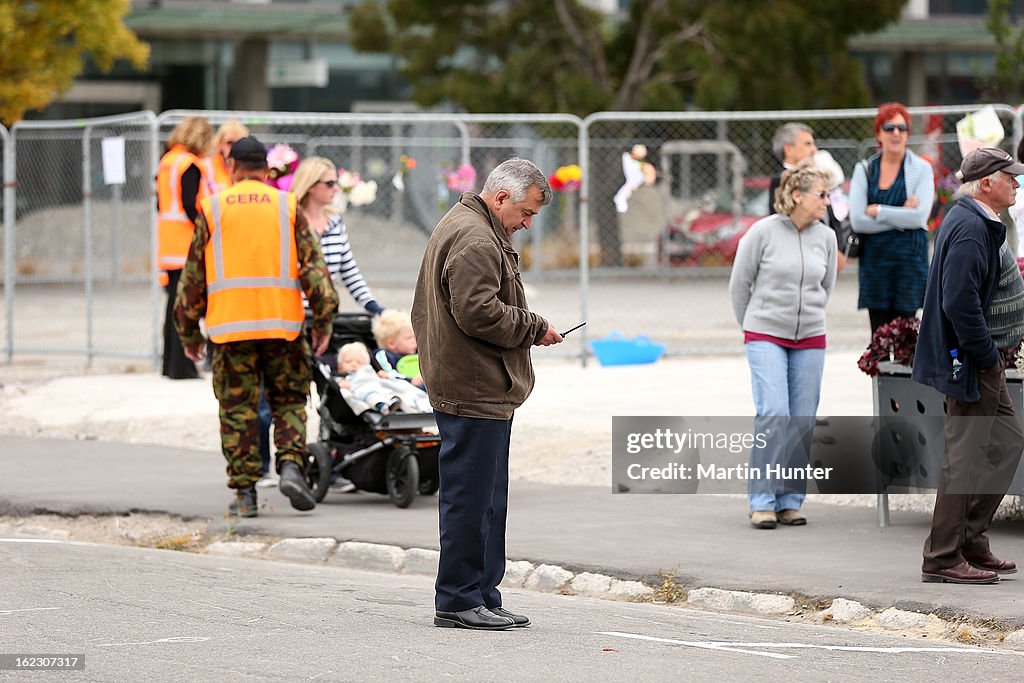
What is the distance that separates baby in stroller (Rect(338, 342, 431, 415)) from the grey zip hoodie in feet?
6.80

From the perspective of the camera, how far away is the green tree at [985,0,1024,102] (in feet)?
117

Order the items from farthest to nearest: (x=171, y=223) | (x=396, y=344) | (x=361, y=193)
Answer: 1. (x=361, y=193)
2. (x=171, y=223)
3. (x=396, y=344)

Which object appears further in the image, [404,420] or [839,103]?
[839,103]

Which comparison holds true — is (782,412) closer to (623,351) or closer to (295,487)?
(295,487)

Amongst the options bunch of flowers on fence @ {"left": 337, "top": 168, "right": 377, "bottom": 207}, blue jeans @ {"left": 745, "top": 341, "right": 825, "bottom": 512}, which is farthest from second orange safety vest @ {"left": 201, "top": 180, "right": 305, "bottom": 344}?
bunch of flowers on fence @ {"left": 337, "top": 168, "right": 377, "bottom": 207}

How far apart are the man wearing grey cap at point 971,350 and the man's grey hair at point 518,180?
2140 mm

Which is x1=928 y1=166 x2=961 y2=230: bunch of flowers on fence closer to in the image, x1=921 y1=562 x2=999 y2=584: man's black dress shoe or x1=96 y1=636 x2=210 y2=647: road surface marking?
x1=921 y1=562 x2=999 y2=584: man's black dress shoe

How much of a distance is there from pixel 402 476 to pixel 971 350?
3.88 metres

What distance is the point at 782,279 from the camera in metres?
9.41

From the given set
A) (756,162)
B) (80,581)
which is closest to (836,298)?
(756,162)

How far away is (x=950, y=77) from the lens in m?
46.0

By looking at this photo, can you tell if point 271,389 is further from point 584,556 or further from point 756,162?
point 756,162

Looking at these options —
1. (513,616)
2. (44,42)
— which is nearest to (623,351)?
(513,616)

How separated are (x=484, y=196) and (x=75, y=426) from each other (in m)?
7.92
